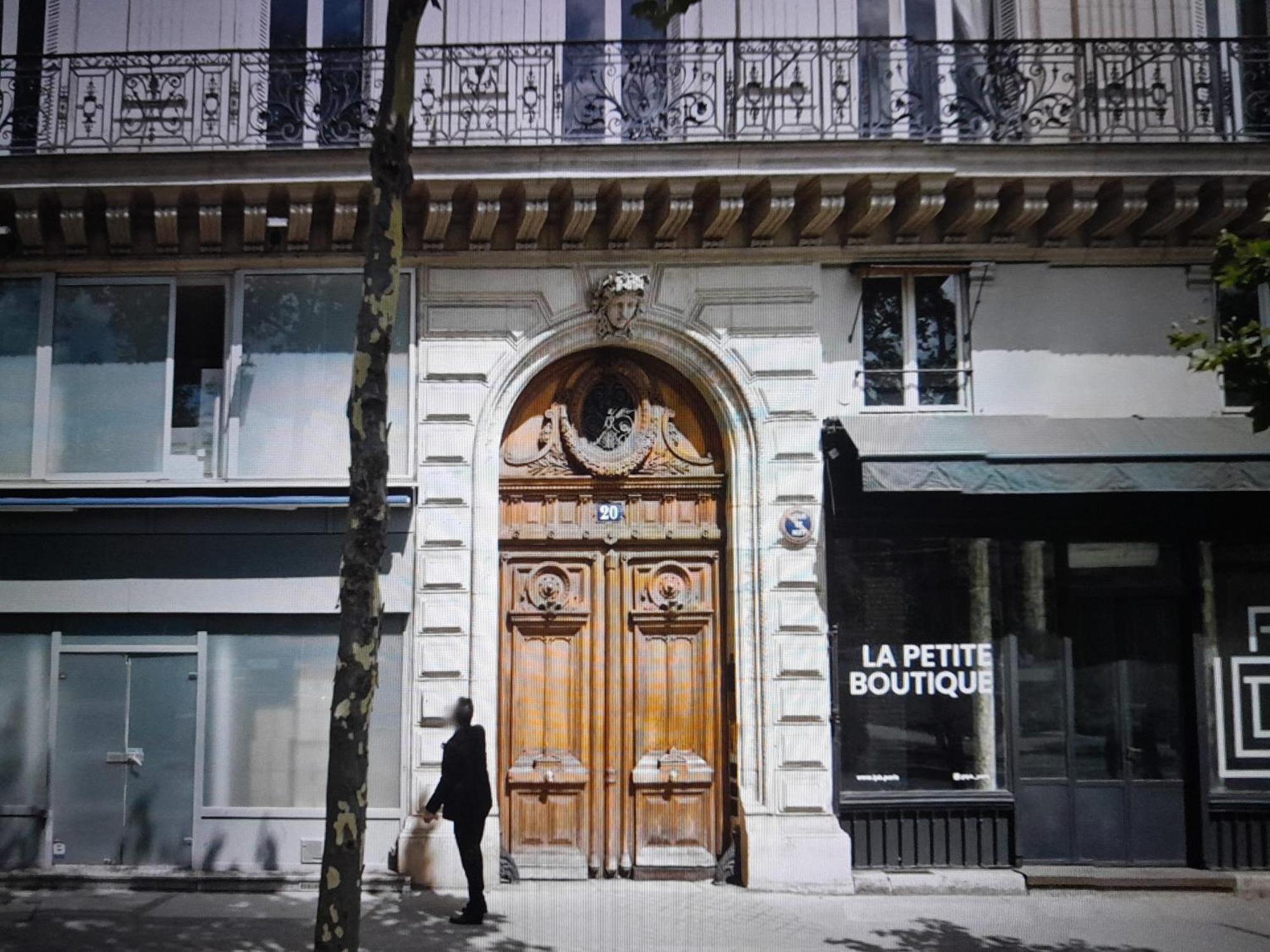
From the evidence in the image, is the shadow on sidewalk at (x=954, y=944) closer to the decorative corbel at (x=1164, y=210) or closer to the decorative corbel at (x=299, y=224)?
the decorative corbel at (x=1164, y=210)

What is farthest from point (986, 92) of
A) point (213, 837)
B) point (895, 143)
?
point (213, 837)

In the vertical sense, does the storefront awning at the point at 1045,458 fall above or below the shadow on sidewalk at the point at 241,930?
above

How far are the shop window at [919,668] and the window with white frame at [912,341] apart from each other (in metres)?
1.39

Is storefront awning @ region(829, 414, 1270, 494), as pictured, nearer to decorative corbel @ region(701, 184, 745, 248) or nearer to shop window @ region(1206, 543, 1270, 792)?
shop window @ region(1206, 543, 1270, 792)

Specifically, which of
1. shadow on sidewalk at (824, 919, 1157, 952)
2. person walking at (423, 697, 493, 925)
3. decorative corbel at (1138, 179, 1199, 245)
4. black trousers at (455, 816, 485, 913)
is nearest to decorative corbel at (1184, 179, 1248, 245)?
decorative corbel at (1138, 179, 1199, 245)

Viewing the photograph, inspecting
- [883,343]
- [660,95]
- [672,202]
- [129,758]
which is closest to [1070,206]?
[883,343]

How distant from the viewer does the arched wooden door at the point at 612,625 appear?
1074 cm

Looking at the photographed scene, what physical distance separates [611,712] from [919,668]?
2811mm

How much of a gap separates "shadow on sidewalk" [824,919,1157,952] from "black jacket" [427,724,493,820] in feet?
9.45

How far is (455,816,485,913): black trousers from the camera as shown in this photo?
9.23 meters

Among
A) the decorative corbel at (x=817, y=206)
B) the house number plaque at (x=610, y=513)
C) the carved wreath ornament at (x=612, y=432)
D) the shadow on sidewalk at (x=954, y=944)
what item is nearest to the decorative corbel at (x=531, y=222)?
the carved wreath ornament at (x=612, y=432)

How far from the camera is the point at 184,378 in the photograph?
36.7 ft

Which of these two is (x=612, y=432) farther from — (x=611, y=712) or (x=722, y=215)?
(x=611, y=712)

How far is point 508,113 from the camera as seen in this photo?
35.9ft
